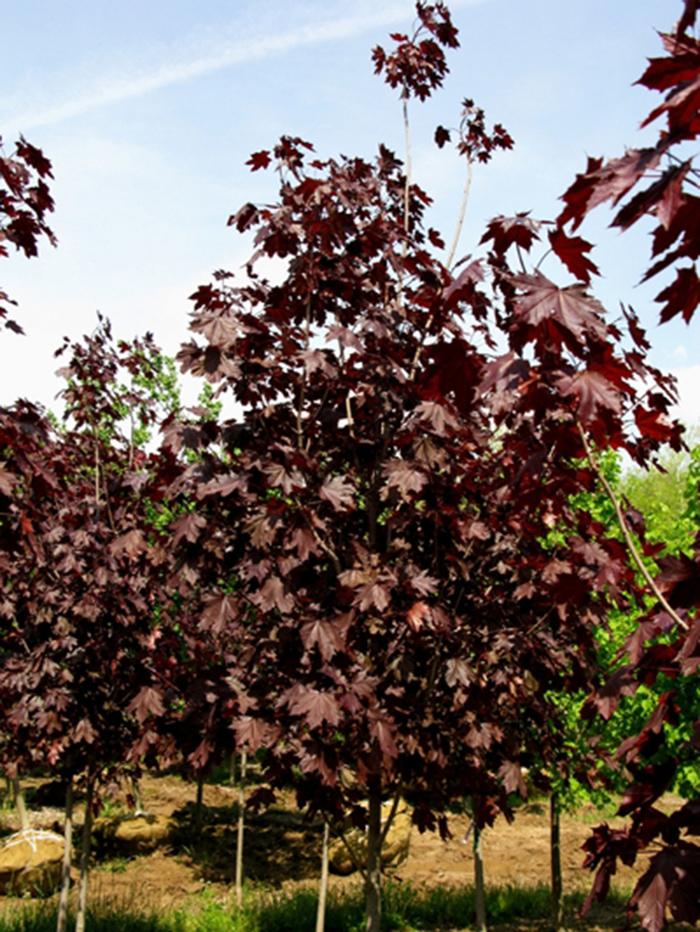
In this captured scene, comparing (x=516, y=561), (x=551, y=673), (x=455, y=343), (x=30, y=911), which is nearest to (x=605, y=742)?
(x=551, y=673)

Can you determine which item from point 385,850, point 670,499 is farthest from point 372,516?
point 670,499

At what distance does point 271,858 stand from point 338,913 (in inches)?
166

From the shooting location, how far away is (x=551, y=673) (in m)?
5.54

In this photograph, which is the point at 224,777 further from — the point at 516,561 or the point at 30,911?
the point at 516,561

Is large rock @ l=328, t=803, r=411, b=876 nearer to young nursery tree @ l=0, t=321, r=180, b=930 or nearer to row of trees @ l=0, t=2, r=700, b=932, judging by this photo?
young nursery tree @ l=0, t=321, r=180, b=930

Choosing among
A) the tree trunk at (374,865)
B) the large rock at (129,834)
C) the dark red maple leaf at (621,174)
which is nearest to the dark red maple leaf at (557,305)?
the dark red maple leaf at (621,174)

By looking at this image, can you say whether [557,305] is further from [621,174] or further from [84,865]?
[84,865]

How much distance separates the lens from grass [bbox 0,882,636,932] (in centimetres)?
881

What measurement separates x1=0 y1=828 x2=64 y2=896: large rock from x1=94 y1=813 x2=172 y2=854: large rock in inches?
84.7

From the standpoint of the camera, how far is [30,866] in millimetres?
10727

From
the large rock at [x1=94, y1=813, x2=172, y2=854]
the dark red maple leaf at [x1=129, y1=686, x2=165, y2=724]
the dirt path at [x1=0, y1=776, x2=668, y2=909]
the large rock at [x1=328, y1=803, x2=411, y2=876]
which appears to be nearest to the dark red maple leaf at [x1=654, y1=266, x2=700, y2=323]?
the dark red maple leaf at [x1=129, y1=686, x2=165, y2=724]

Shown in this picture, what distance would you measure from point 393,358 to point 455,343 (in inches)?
70.7

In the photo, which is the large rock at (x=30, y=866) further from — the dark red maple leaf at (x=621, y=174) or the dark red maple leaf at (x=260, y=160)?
the dark red maple leaf at (x=621, y=174)

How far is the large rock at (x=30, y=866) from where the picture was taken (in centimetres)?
1060
